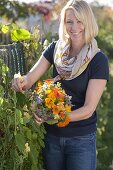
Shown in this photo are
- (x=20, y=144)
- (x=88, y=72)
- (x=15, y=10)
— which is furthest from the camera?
(x=15, y=10)

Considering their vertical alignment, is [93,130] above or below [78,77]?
below

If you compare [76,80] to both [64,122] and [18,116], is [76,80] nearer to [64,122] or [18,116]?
[64,122]

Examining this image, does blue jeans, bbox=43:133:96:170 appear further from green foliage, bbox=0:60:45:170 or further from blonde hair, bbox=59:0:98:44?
blonde hair, bbox=59:0:98:44

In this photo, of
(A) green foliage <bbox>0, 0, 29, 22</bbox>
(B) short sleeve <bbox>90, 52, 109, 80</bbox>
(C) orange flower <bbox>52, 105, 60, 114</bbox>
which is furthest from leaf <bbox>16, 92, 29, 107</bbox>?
(A) green foliage <bbox>0, 0, 29, 22</bbox>

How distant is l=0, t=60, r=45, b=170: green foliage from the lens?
9.91 feet

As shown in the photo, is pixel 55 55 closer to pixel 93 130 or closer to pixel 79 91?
pixel 79 91

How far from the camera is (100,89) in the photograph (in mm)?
3180

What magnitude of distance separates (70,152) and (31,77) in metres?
0.55

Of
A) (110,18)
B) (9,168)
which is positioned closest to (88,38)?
(9,168)

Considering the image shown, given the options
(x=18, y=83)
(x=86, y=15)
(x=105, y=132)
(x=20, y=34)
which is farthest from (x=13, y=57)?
(x=105, y=132)

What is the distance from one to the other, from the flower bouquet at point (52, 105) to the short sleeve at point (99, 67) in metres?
0.24

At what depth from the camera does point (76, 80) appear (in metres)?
3.29

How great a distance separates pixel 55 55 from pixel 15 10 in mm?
8204

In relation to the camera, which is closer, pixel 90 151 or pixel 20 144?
pixel 20 144
